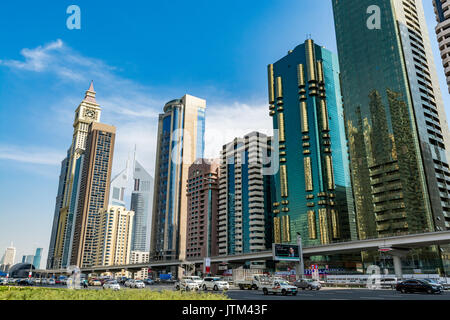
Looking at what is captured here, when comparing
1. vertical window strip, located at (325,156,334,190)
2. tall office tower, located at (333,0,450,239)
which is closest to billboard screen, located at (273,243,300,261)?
tall office tower, located at (333,0,450,239)

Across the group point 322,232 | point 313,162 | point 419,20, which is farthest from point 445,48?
point 322,232

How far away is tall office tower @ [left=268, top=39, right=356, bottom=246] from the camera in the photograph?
13838 cm

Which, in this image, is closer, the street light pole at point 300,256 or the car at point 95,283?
the car at point 95,283

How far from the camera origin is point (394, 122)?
11838cm

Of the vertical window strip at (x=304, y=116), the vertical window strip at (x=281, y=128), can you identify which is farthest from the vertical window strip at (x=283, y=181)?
the vertical window strip at (x=304, y=116)

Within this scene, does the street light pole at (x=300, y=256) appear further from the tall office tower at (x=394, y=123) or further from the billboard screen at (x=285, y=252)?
the tall office tower at (x=394, y=123)

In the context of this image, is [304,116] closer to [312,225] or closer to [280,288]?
[312,225]

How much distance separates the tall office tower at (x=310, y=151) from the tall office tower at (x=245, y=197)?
8342 millimetres

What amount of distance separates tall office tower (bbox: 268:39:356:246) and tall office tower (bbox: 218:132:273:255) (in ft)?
27.4

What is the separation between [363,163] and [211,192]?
76.6 m

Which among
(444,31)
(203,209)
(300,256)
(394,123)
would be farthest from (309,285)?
(203,209)

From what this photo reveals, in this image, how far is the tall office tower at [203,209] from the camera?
547 ft

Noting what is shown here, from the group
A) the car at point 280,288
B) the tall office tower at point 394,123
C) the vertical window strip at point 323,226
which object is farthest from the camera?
the vertical window strip at point 323,226

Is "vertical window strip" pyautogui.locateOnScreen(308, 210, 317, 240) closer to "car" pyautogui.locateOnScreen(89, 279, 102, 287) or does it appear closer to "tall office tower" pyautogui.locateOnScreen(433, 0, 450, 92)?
"tall office tower" pyautogui.locateOnScreen(433, 0, 450, 92)
